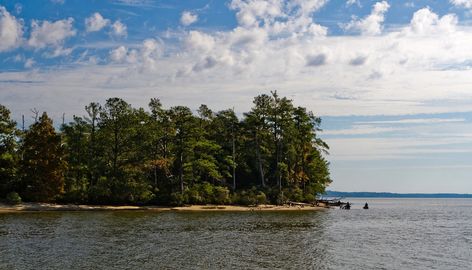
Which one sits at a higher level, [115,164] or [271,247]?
[115,164]

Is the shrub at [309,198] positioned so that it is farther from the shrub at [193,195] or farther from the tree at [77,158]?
the tree at [77,158]

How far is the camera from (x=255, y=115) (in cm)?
9069

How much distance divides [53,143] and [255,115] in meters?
34.8

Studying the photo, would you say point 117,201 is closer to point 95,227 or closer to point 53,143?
point 53,143

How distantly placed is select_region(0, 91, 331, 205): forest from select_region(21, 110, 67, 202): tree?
Answer: 138 mm

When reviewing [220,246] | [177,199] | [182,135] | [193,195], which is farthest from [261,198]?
[220,246]

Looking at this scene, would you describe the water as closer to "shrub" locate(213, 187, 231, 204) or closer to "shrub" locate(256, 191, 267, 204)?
"shrub" locate(213, 187, 231, 204)

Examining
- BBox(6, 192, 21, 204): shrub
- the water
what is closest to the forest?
BBox(6, 192, 21, 204): shrub

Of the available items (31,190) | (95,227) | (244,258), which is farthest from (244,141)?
(244,258)

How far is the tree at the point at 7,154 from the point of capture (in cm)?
7194

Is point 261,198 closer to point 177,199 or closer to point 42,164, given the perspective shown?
point 177,199

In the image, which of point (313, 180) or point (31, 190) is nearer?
point (31, 190)

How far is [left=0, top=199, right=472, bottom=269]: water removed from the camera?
28086 millimetres

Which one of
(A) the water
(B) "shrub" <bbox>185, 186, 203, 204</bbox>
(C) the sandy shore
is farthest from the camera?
(B) "shrub" <bbox>185, 186, 203, 204</bbox>
